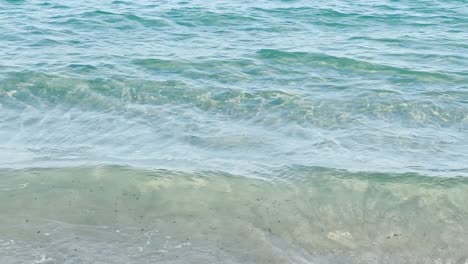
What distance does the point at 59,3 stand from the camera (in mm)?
26281

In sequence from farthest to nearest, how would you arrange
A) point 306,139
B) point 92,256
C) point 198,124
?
point 198,124 → point 306,139 → point 92,256

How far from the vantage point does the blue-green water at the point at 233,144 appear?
865 centimetres

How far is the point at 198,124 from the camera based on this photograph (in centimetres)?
1300

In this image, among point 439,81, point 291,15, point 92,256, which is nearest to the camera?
point 92,256

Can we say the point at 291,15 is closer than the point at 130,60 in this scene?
No

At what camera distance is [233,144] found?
39.4ft

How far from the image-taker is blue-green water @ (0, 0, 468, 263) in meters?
8.65

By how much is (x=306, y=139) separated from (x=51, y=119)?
533cm

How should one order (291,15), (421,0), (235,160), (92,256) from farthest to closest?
(421,0), (291,15), (235,160), (92,256)

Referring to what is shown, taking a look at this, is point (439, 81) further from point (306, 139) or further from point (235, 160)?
point (235, 160)

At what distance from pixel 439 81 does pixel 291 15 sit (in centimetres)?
901

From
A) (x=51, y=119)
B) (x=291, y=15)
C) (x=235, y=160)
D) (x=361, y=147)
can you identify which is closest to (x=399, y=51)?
(x=291, y=15)

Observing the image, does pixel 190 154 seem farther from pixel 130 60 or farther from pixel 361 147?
pixel 130 60

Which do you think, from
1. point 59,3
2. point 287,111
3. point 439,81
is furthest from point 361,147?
point 59,3
